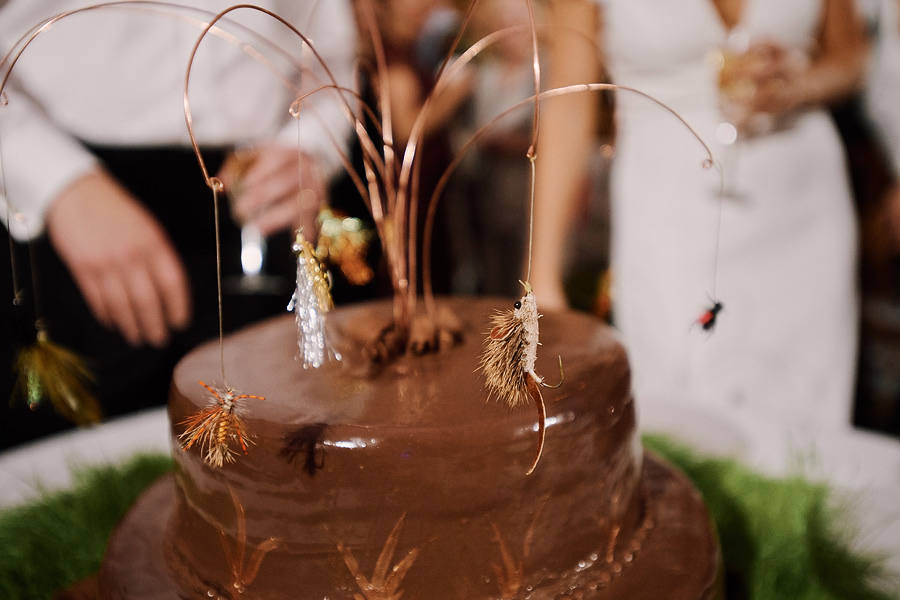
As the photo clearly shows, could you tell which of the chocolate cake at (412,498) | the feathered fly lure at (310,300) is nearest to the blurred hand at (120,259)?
the chocolate cake at (412,498)

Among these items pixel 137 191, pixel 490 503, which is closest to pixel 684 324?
pixel 490 503

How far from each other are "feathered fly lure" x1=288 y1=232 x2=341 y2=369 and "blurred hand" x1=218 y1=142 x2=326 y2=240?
2.57ft

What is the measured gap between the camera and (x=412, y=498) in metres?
0.51

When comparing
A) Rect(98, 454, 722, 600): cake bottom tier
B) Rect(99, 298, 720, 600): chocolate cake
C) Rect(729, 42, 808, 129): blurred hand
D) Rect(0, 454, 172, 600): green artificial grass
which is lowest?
Rect(0, 454, 172, 600): green artificial grass

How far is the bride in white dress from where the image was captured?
4.43 feet

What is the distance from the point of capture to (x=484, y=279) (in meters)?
2.26

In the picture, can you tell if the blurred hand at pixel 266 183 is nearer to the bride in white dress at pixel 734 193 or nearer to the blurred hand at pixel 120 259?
the blurred hand at pixel 120 259

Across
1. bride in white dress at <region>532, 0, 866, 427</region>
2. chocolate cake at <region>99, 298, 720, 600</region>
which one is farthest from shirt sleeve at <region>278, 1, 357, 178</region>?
chocolate cake at <region>99, 298, 720, 600</region>

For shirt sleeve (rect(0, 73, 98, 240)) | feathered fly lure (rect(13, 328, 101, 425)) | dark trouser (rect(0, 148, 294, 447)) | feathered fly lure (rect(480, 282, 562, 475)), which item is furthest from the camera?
dark trouser (rect(0, 148, 294, 447))

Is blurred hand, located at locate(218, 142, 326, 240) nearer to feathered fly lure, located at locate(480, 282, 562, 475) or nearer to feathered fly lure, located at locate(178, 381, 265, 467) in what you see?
feathered fly lure, located at locate(178, 381, 265, 467)

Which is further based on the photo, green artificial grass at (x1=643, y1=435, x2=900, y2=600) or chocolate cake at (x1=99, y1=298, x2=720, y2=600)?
green artificial grass at (x1=643, y1=435, x2=900, y2=600)

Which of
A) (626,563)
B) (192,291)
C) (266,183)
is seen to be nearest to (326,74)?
(266,183)

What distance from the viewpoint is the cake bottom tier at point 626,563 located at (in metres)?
0.56

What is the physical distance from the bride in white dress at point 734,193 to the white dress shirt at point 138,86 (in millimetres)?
586
